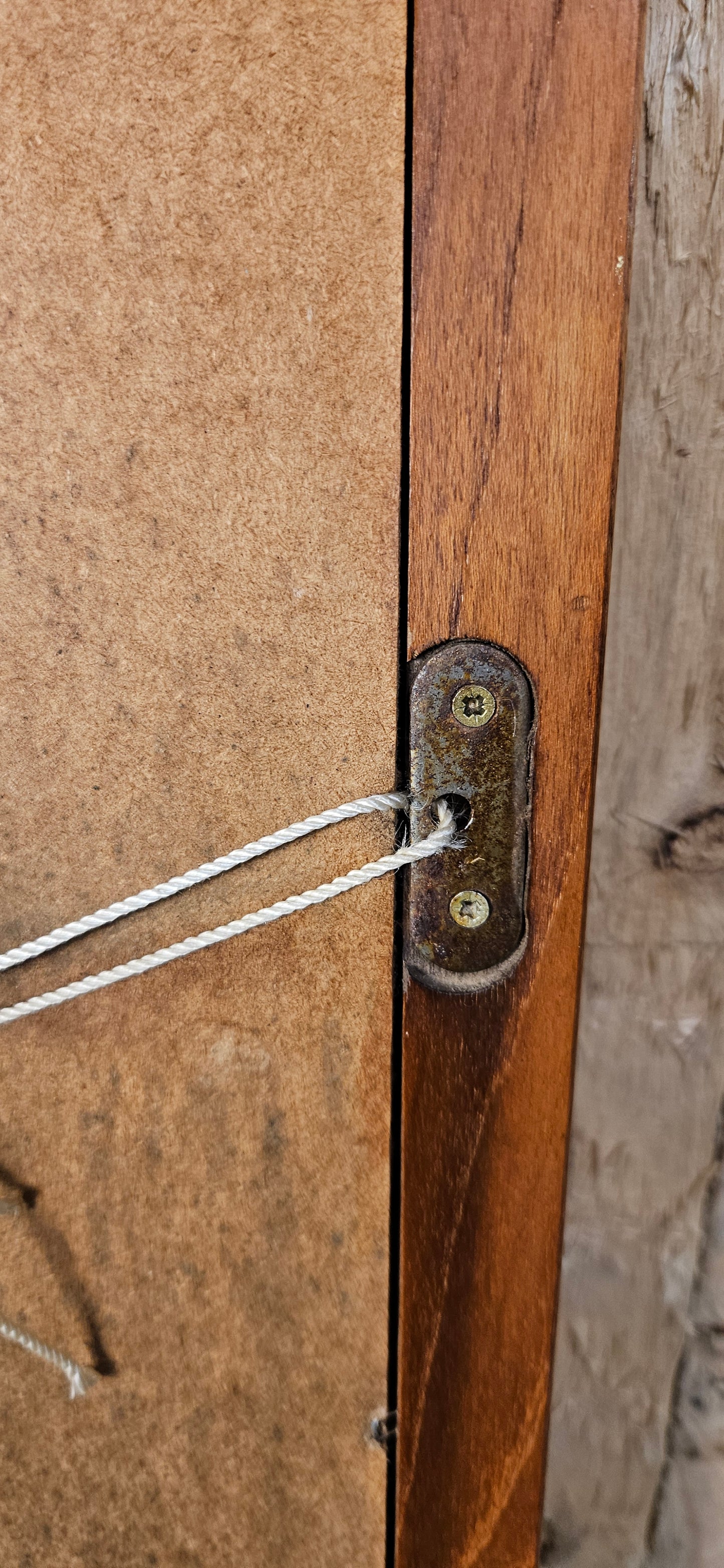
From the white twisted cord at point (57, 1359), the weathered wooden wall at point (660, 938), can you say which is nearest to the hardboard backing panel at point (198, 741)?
the white twisted cord at point (57, 1359)

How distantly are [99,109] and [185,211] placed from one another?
0.05 metres

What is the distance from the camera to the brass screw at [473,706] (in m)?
0.31

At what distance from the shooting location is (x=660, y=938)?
0.45 meters

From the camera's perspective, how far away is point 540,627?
0.31 m

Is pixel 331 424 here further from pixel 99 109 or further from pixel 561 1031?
pixel 561 1031

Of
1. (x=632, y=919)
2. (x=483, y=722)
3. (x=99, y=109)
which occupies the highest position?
(x=99, y=109)

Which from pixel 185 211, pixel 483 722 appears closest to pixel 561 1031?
pixel 483 722

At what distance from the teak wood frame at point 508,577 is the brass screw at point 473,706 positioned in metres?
0.02

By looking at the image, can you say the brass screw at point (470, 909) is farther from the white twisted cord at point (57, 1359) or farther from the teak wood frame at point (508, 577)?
the white twisted cord at point (57, 1359)

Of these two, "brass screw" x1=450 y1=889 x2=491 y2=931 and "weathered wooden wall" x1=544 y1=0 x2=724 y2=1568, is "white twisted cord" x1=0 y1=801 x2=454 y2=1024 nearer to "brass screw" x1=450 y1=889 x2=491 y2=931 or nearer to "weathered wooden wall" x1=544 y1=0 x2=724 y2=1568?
"brass screw" x1=450 y1=889 x2=491 y2=931

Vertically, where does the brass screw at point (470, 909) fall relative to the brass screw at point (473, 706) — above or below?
below

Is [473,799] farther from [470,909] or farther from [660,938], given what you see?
[660,938]

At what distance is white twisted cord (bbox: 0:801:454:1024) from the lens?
0.32 m

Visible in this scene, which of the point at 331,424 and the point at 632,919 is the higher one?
the point at 331,424
